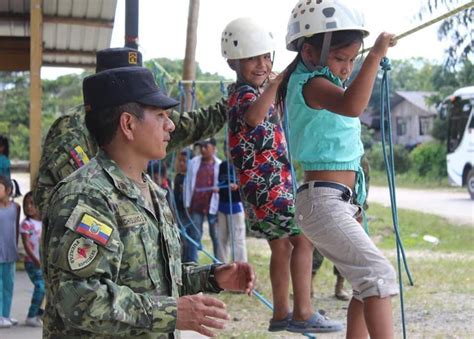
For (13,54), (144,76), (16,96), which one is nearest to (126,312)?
(144,76)

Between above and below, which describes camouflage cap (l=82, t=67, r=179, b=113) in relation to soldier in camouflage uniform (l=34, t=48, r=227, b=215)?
above

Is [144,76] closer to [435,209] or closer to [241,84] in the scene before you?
[241,84]

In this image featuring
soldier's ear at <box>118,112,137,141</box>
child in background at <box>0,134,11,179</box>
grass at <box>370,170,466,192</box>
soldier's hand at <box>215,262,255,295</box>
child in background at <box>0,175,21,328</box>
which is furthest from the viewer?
grass at <box>370,170,466,192</box>

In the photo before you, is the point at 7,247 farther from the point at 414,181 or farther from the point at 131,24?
the point at 414,181

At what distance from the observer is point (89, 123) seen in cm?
238

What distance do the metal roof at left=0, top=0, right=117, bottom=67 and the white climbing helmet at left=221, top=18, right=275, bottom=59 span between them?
4187mm

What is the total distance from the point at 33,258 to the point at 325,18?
→ 402 cm

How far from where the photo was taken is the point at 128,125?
2312 millimetres

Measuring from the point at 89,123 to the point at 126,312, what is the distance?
61 cm

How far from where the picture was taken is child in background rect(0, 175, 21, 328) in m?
6.42

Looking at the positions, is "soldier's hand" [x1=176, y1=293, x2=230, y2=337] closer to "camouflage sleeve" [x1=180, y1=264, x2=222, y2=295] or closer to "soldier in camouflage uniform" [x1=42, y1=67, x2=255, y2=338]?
"soldier in camouflage uniform" [x1=42, y1=67, x2=255, y2=338]

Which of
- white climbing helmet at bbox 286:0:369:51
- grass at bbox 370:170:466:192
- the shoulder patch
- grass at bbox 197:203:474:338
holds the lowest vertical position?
grass at bbox 370:170:466:192

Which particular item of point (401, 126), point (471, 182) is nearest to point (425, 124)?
point (401, 126)

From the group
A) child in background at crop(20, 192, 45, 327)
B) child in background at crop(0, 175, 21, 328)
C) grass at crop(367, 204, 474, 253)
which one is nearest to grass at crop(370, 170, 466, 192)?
grass at crop(367, 204, 474, 253)
